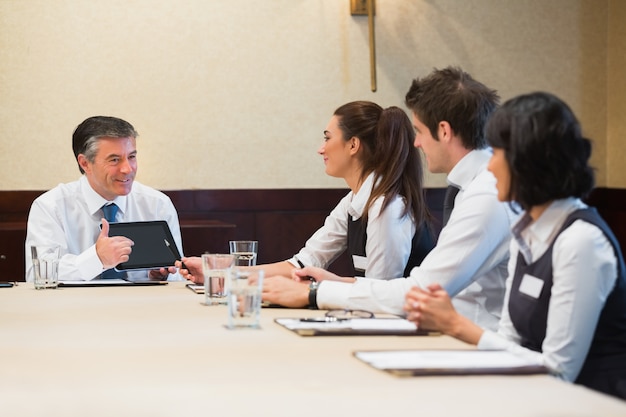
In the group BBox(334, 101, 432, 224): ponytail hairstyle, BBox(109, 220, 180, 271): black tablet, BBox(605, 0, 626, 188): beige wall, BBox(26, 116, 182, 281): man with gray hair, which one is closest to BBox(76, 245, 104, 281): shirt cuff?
BBox(109, 220, 180, 271): black tablet

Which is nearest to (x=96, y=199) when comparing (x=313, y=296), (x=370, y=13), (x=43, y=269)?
(x=43, y=269)

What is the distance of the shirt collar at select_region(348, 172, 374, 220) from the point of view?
11.4ft

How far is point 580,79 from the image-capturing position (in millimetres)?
6035

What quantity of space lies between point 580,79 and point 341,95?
5.43 ft

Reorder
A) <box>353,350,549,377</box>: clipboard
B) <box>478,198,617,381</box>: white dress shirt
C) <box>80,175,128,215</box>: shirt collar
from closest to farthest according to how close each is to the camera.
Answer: <box>353,350,549,377</box>: clipboard, <box>478,198,617,381</box>: white dress shirt, <box>80,175,128,215</box>: shirt collar

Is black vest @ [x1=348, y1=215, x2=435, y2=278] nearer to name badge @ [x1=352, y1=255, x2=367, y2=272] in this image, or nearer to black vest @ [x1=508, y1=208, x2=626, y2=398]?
name badge @ [x1=352, y1=255, x2=367, y2=272]

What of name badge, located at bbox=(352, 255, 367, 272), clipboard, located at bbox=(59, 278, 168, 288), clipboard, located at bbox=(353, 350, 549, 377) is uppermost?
clipboard, located at bbox=(353, 350, 549, 377)

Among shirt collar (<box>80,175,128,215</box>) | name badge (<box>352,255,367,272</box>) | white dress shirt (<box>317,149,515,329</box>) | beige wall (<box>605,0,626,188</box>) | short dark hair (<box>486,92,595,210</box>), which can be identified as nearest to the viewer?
short dark hair (<box>486,92,595,210</box>)

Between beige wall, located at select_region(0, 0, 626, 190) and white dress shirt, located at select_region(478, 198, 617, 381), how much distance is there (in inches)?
150

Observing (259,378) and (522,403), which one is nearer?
(522,403)

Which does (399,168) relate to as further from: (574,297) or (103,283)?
(574,297)

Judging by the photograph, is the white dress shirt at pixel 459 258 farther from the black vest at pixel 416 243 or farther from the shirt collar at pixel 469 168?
the black vest at pixel 416 243

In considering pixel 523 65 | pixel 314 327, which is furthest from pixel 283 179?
pixel 314 327

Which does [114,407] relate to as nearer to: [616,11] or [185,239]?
→ [185,239]
